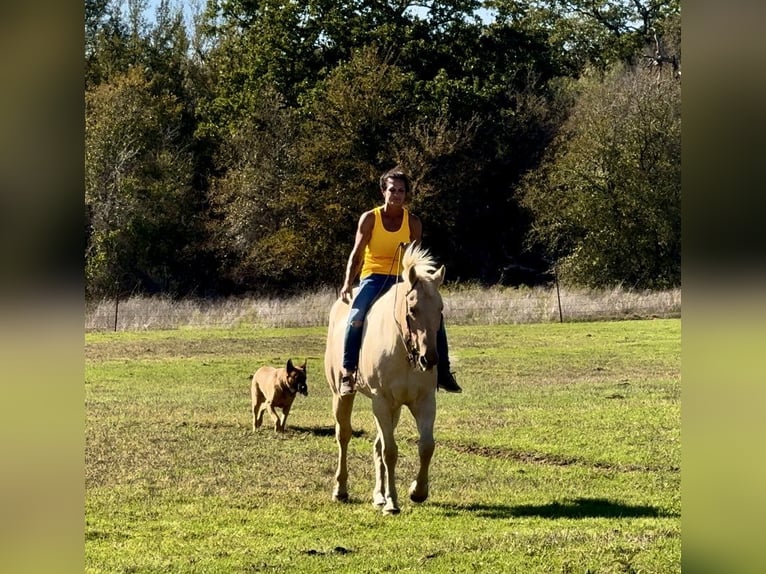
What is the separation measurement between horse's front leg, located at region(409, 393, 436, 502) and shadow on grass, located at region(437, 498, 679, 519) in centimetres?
32

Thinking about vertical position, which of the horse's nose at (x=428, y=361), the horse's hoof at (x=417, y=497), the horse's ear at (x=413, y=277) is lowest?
the horse's hoof at (x=417, y=497)

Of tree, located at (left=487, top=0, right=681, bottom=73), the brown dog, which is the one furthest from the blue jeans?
tree, located at (left=487, top=0, right=681, bottom=73)

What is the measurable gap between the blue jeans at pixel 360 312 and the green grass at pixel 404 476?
1.16 meters

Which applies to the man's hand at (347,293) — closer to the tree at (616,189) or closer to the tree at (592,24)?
the tree at (616,189)

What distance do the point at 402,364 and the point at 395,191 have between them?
4.25ft

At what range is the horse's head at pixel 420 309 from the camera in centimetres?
658

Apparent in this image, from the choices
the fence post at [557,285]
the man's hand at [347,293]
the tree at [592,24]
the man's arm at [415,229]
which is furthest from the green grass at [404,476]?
the tree at [592,24]

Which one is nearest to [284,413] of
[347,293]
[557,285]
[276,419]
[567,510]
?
[276,419]

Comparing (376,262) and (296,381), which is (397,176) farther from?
(296,381)

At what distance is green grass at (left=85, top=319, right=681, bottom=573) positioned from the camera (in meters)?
6.06
